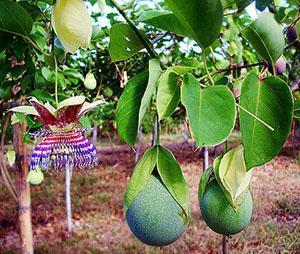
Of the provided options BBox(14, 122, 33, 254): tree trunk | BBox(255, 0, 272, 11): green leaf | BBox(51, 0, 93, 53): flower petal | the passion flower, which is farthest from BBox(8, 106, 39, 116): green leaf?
BBox(14, 122, 33, 254): tree trunk

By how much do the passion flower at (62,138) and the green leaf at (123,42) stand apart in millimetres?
76

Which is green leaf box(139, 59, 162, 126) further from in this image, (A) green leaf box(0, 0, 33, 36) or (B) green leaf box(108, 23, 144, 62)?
(A) green leaf box(0, 0, 33, 36)

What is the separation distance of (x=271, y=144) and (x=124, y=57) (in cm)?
19

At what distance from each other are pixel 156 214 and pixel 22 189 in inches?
74.0

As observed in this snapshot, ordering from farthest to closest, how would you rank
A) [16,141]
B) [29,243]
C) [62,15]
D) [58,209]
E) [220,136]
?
1. [58,209]
2. [29,243]
3. [16,141]
4. [62,15]
5. [220,136]

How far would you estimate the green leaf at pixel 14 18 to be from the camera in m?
0.50

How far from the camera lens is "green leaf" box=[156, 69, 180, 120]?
15.0 inches

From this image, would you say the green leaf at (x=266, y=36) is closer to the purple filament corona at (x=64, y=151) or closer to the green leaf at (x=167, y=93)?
the green leaf at (x=167, y=93)

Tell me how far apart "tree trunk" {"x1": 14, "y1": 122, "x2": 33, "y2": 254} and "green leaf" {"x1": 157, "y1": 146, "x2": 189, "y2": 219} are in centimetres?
172

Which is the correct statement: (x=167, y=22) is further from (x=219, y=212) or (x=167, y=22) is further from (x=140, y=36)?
(x=219, y=212)

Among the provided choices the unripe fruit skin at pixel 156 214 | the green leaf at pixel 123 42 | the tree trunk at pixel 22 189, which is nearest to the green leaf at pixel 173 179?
the unripe fruit skin at pixel 156 214

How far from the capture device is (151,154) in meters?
0.46

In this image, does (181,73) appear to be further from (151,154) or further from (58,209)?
(58,209)

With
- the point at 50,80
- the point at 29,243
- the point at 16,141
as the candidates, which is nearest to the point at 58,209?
the point at 29,243
